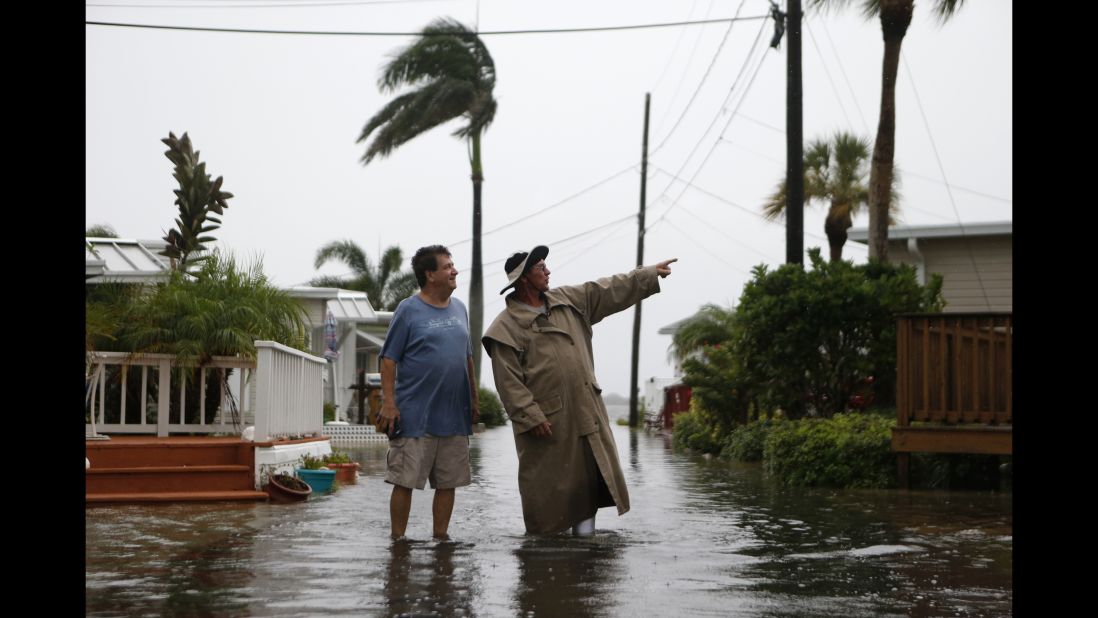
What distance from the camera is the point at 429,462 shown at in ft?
25.7

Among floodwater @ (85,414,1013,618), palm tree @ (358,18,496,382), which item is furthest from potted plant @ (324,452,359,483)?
palm tree @ (358,18,496,382)

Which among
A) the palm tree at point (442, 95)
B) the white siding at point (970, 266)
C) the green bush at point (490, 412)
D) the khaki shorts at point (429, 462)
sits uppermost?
the palm tree at point (442, 95)

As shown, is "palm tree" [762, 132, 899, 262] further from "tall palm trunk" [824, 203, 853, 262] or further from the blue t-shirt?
the blue t-shirt

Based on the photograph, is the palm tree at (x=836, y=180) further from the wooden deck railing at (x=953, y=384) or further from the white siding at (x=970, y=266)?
the wooden deck railing at (x=953, y=384)

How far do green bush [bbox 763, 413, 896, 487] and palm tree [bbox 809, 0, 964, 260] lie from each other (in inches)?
272

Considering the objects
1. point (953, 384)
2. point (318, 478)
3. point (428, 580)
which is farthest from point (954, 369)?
point (428, 580)

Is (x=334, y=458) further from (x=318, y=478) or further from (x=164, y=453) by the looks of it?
(x=164, y=453)

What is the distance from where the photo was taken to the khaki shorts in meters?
7.75

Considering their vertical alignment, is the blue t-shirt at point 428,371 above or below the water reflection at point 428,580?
above

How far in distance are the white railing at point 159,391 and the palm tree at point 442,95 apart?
2600 cm

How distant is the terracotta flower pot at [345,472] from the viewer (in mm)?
13685

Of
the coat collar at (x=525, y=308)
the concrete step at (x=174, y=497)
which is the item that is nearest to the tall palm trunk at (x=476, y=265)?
the concrete step at (x=174, y=497)

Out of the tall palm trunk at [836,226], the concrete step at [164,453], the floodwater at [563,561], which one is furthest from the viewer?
the tall palm trunk at [836,226]
